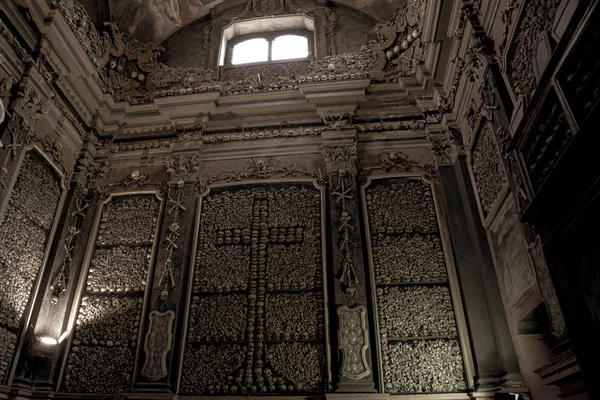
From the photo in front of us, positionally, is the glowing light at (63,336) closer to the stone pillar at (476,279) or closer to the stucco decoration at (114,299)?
the stucco decoration at (114,299)

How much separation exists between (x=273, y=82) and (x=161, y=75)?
6.17 ft

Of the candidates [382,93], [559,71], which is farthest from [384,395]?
[382,93]

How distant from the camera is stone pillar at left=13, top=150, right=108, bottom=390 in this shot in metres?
5.07

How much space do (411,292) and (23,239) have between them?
4425 mm

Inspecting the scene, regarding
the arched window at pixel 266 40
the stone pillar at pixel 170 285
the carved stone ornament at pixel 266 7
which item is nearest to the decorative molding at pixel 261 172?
the stone pillar at pixel 170 285

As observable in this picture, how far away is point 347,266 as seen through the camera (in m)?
5.36

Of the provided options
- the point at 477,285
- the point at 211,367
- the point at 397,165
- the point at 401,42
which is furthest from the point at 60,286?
the point at 401,42

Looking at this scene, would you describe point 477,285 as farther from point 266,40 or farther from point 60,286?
point 266,40

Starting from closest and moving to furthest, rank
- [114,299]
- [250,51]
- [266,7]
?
1. [114,299]
2. [250,51]
3. [266,7]

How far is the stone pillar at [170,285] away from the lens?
5.02 meters

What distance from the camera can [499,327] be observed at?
4734 millimetres

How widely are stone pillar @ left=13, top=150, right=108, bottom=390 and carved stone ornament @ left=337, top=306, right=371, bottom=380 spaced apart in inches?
126

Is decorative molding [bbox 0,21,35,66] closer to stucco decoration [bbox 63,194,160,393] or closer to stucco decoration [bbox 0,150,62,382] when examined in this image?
stucco decoration [bbox 0,150,62,382]

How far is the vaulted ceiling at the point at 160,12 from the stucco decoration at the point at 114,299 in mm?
2982
